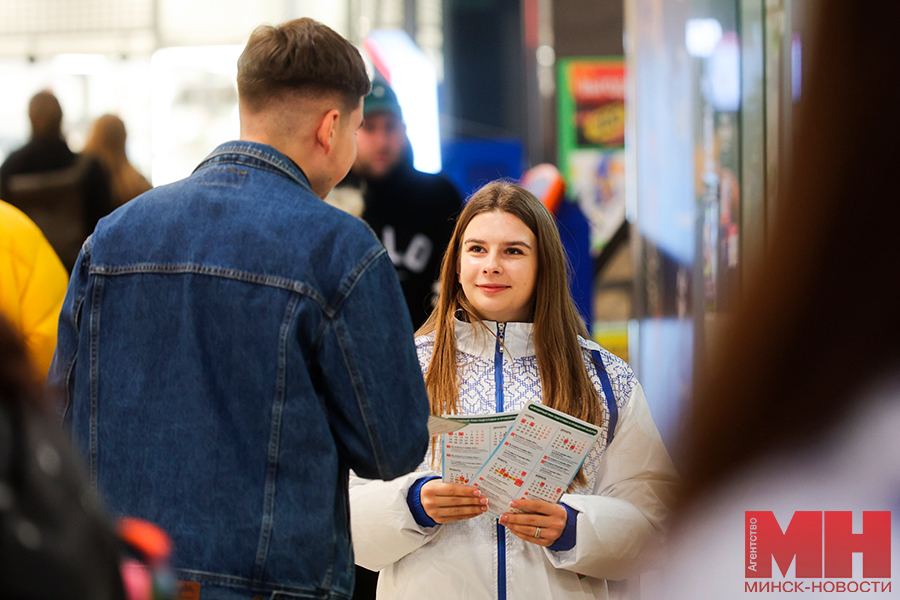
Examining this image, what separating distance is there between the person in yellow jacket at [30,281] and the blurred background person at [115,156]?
4.42 ft

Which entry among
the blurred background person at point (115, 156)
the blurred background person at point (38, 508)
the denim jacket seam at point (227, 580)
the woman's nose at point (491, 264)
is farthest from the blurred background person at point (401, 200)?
the blurred background person at point (38, 508)

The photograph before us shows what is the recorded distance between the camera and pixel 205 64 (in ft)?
22.8

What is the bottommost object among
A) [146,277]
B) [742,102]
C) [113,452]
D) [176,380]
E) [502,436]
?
[502,436]

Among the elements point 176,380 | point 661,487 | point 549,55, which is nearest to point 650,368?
point 661,487

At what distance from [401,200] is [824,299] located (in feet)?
11.1

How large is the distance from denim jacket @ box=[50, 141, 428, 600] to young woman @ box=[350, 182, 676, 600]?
1.82 ft

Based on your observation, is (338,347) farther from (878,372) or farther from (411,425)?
(878,372)

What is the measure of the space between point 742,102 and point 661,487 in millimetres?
843

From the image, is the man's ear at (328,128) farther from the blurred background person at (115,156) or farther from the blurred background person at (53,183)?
the blurred background person at (115,156)

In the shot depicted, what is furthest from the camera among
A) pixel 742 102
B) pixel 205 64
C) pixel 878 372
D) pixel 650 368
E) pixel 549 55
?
pixel 549 55

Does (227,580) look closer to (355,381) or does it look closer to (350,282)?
(355,381)

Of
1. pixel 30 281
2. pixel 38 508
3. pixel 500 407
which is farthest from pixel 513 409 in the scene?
pixel 38 508

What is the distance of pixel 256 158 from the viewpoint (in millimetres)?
1432

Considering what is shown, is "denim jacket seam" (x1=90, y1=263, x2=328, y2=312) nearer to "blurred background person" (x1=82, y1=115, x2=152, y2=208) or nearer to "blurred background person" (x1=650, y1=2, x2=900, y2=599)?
"blurred background person" (x1=650, y1=2, x2=900, y2=599)
